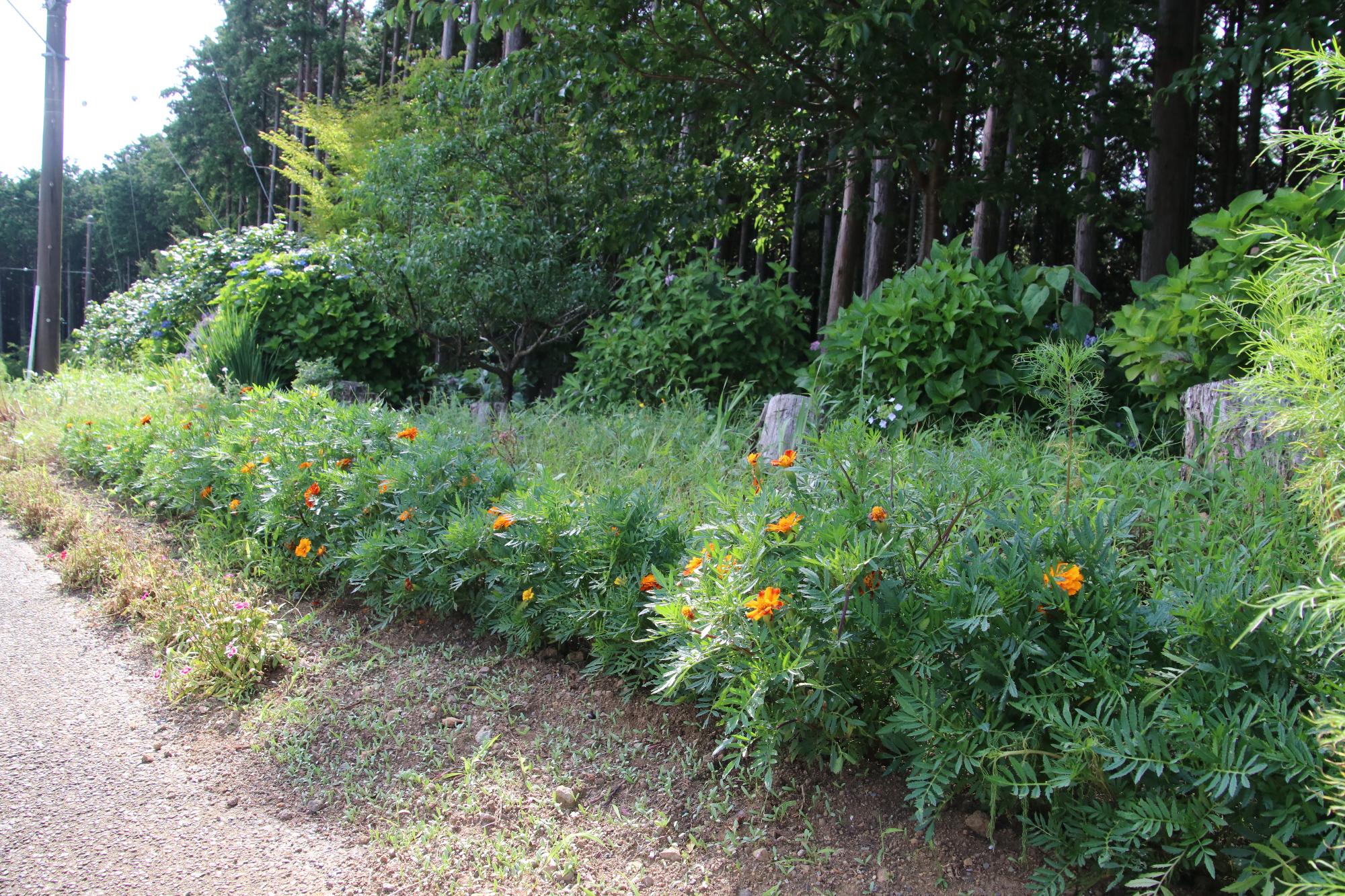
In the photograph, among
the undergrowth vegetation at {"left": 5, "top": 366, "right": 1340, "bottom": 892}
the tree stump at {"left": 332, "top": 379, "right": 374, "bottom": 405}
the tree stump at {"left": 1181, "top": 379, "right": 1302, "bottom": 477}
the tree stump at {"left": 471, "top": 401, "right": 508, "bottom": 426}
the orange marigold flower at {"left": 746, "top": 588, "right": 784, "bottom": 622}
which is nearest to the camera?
the undergrowth vegetation at {"left": 5, "top": 366, "right": 1340, "bottom": 892}

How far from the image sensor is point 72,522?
444 cm

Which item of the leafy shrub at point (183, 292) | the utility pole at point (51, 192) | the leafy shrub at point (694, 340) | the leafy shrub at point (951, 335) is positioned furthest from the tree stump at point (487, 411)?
the utility pole at point (51, 192)

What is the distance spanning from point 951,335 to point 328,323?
19.2 ft

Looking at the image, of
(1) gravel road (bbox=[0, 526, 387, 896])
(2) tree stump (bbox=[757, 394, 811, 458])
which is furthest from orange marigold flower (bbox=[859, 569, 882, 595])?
(2) tree stump (bbox=[757, 394, 811, 458])

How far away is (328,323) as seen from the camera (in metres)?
7.94

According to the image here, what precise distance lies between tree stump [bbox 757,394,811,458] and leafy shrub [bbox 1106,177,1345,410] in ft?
4.74

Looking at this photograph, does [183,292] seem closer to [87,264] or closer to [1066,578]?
[1066,578]

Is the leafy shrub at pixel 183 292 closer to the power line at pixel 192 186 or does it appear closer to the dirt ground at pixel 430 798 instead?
the power line at pixel 192 186

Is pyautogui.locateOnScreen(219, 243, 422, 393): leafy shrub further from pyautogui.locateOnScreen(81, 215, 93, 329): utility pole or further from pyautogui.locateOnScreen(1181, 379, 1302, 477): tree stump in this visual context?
pyautogui.locateOnScreen(81, 215, 93, 329): utility pole

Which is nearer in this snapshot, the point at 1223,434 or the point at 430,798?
the point at 430,798

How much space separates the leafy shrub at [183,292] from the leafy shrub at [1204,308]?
886cm

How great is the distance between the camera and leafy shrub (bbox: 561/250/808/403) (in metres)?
5.74

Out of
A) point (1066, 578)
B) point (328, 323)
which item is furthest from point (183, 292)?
point (1066, 578)

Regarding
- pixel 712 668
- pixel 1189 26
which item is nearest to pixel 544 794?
pixel 712 668
